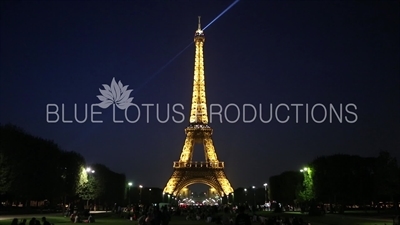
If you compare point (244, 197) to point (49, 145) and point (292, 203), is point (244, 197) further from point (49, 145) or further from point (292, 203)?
point (49, 145)

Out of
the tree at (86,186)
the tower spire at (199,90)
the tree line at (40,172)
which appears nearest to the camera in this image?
the tree line at (40,172)

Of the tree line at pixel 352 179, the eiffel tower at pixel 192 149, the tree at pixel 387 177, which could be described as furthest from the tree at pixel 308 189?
the eiffel tower at pixel 192 149

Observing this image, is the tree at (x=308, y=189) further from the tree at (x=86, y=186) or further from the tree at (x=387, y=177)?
the tree at (x=86, y=186)

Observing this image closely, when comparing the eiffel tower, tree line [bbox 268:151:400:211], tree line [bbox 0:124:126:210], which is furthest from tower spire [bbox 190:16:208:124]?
tree line [bbox 268:151:400:211]

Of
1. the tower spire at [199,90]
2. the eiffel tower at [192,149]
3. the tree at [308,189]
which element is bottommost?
the tree at [308,189]

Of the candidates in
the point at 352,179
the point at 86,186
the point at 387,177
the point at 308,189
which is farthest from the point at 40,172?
the point at 387,177

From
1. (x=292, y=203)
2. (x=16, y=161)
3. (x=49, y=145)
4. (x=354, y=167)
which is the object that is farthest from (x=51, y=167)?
(x=292, y=203)
